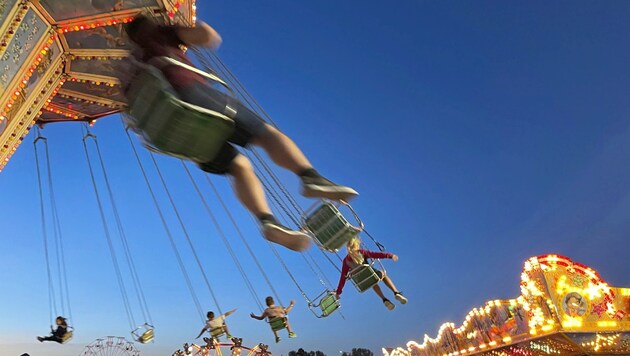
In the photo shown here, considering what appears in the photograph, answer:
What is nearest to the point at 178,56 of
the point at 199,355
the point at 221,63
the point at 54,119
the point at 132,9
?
the point at 221,63

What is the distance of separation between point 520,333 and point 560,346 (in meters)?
0.70

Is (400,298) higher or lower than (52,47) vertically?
lower

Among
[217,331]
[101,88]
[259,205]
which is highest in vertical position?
[101,88]

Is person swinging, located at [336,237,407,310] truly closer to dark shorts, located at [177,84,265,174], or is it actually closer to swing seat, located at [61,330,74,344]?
dark shorts, located at [177,84,265,174]

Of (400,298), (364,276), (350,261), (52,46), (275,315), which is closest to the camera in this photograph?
(364,276)

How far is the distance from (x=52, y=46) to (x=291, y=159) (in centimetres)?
436

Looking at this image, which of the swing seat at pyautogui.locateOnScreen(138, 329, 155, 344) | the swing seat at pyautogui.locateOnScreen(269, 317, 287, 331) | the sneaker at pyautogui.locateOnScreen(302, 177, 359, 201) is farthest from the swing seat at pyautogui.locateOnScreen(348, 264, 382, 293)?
the swing seat at pyautogui.locateOnScreen(138, 329, 155, 344)

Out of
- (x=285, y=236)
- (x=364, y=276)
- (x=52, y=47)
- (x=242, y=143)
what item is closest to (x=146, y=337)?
(x=52, y=47)

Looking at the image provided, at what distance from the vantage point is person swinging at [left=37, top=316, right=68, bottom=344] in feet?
28.1

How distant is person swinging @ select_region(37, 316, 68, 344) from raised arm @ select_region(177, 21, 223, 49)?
8.03 m

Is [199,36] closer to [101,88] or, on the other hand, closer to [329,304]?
[329,304]

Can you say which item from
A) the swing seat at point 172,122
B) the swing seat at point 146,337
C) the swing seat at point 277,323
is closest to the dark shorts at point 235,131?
the swing seat at point 172,122

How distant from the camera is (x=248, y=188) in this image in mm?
2299

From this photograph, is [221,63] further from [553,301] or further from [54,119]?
[553,301]
